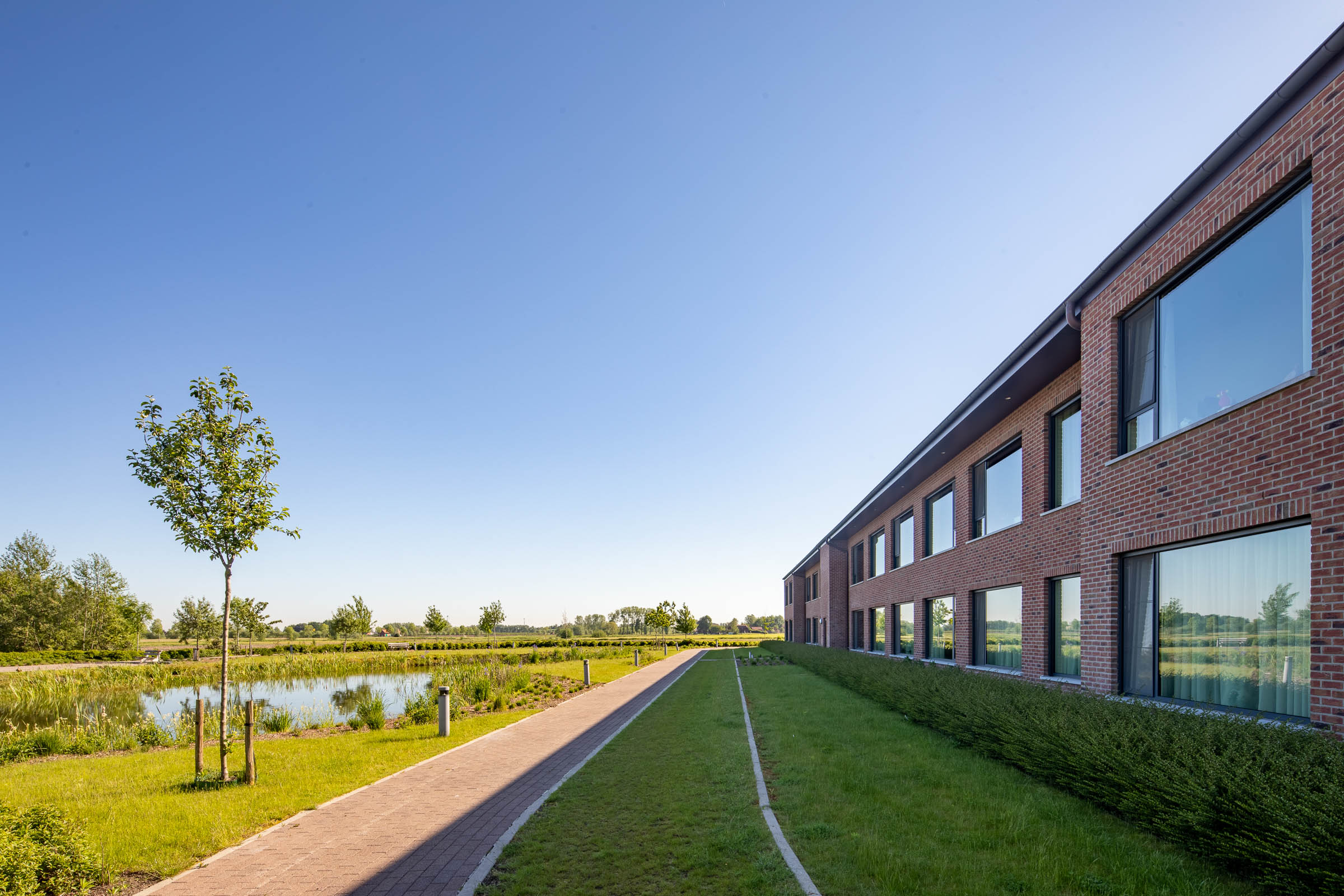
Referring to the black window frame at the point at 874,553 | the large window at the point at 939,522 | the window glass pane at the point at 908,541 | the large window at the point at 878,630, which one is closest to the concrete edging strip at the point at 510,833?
the large window at the point at 939,522

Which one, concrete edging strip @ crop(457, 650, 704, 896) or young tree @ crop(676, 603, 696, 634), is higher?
concrete edging strip @ crop(457, 650, 704, 896)

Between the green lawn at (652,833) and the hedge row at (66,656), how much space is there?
52.6 metres

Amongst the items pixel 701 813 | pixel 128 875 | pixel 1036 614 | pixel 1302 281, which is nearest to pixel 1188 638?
pixel 1302 281

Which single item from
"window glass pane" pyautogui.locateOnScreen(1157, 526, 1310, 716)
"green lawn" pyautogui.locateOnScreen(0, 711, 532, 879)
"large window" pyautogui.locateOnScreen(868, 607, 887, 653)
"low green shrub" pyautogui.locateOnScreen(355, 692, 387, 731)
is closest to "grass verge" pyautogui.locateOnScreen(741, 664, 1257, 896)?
"window glass pane" pyautogui.locateOnScreen(1157, 526, 1310, 716)

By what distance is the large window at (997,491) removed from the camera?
581 inches

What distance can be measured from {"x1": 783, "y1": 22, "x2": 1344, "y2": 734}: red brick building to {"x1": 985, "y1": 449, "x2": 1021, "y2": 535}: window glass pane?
0.77 meters

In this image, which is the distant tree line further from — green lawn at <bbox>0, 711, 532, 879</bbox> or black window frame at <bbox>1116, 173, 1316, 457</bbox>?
black window frame at <bbox>1116, 173, 1316, 457</bbox>

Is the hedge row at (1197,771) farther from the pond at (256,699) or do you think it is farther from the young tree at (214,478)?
the pond at (256,699)

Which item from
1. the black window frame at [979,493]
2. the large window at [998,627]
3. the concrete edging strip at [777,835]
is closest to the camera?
the concrete edging strip at [777,835]

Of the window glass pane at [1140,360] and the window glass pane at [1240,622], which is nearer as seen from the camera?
the window glass pane at [1240,622]

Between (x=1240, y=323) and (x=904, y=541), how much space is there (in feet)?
58.0

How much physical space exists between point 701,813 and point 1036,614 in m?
8.72

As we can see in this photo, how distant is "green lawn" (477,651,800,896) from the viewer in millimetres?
5258

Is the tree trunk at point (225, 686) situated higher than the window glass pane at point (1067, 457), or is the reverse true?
the window glass pane at point (1067, 457)
